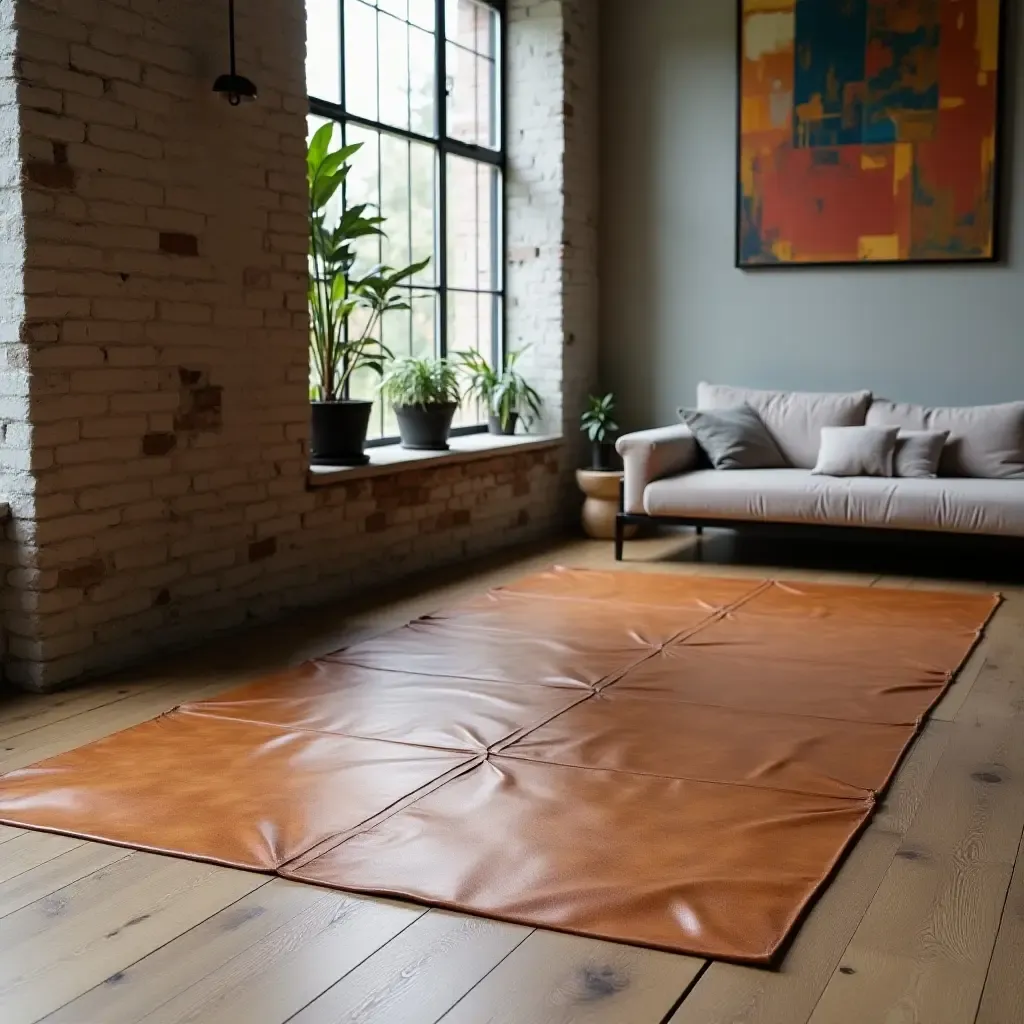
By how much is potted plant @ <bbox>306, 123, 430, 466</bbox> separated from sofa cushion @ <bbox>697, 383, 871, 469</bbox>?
6.65 feet

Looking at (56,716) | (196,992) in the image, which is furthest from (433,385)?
(196,992)

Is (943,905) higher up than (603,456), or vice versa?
(603,456)

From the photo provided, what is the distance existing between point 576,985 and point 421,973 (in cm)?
26

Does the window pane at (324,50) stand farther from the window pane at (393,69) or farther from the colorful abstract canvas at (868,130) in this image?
the colorful abstract canvas at (868,130)

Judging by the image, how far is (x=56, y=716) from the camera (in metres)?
3.64

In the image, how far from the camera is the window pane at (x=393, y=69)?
19.6 ft

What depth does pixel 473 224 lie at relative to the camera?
687 centimetres

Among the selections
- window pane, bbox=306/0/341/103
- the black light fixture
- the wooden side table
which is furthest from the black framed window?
the black light fixture

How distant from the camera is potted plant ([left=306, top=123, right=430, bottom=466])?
5.02 meters

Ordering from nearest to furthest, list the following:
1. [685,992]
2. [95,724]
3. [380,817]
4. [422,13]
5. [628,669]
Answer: [685,992]
[380,817]
[95,724]
[628,669]
[422,13]

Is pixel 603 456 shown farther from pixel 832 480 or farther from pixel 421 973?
pixel 421 973

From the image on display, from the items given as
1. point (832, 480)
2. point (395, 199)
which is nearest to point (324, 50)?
point (395, 199)

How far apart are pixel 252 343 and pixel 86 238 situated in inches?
33.7

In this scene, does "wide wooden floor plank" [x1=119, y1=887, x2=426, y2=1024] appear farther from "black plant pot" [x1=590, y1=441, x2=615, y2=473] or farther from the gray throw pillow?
"black plant pot" [x1=590, y1=441, x2=615, y2=473]
